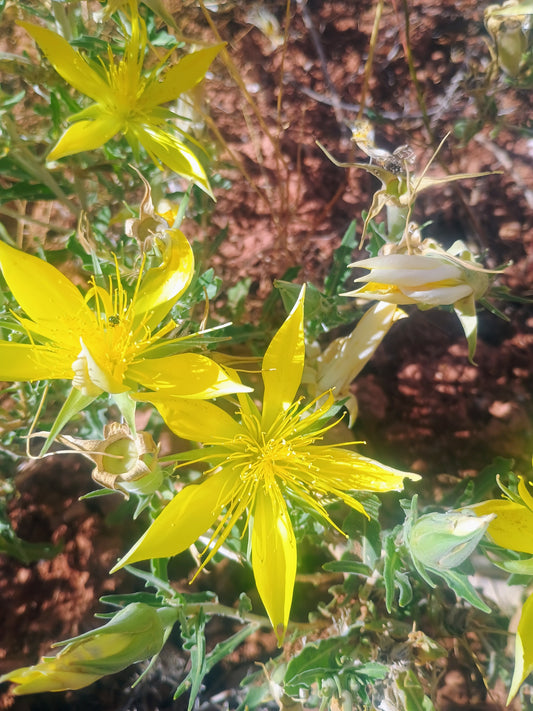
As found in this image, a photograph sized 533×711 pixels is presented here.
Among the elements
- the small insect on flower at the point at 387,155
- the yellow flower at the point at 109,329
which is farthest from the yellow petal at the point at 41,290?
the small insect on flower at the point at 387,155

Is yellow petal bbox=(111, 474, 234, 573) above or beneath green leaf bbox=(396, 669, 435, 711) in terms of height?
above

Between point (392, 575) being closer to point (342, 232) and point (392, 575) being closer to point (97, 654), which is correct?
point (97, 654)

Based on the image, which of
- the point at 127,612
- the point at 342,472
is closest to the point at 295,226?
the point at 342,472

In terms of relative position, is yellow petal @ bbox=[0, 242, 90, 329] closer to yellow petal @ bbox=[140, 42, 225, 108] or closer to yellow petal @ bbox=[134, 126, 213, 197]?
yellow petal @ bbox=[134, 126, 213, 197]

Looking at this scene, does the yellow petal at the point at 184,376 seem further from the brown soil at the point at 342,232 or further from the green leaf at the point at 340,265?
the brown soil at the point at 342,232

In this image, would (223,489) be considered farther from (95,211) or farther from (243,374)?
(95,211)

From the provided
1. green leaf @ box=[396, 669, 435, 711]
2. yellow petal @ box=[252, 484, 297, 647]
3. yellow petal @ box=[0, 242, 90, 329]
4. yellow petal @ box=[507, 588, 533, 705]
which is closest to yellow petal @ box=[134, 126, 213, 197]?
yellow petal @ box=[0, 242, 90, 329]
